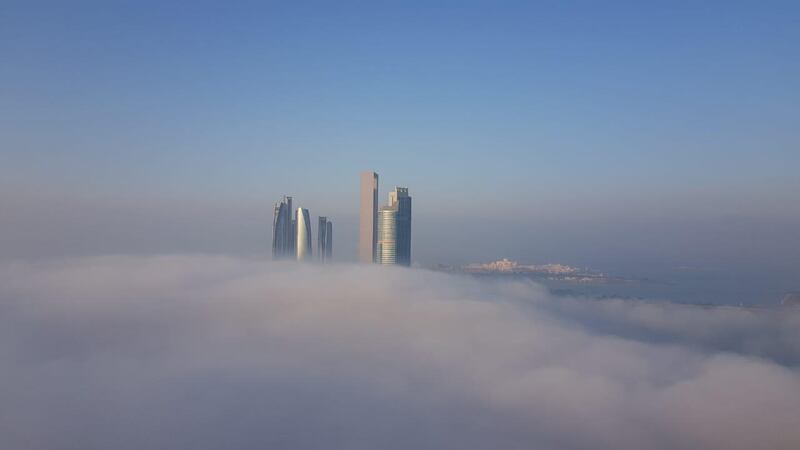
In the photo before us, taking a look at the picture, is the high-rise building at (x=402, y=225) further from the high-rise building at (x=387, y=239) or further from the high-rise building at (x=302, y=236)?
the high-rise building at (x=302, y=236)

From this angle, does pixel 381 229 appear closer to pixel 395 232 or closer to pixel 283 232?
pixel 395 232

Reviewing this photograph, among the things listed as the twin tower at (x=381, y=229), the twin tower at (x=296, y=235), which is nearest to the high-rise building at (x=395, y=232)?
the twin tower at (x=381, y=229)

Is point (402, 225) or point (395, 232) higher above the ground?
point (402, 225)

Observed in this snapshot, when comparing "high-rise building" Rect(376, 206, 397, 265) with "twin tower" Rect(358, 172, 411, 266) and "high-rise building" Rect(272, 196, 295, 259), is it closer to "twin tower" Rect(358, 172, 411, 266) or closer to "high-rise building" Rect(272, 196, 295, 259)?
"twin tower" Rect(358, 172, 411, 266)

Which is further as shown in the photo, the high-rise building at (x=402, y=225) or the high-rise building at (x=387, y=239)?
the high-rise building at (x=402, y=225)

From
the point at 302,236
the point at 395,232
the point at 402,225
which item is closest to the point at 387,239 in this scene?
the point at 395,232

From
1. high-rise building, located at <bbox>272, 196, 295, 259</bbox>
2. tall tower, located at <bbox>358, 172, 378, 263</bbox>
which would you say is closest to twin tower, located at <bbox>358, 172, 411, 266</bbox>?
tall tower, located at <bbox>358, 172, 378, 263</bbox>

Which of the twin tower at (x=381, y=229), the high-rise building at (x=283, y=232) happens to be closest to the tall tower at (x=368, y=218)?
the twin tower at (x=381, y=229)

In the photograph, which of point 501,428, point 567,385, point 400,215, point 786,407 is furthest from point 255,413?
point 400,215
